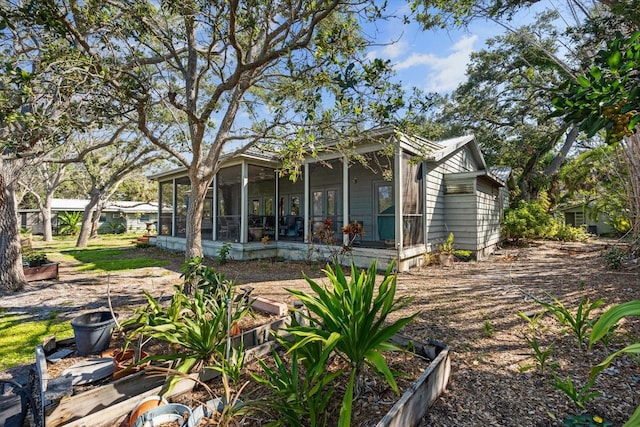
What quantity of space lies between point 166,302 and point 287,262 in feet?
16.1

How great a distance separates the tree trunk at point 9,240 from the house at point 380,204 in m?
4.79

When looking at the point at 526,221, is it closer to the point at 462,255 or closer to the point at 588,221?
the point at 462,255

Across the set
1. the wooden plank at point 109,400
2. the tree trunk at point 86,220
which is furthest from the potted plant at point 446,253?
the tree trunk at point 86,220

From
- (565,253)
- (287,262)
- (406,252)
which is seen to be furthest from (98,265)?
(565,253)

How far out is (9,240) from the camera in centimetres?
660

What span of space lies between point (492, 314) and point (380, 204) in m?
7.09

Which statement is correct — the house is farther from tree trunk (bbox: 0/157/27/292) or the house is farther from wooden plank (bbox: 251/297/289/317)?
tree trunk (bbox: 0/157/27/292)

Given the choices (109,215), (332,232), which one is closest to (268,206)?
(332,232)

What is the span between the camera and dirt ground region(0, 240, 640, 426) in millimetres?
2238

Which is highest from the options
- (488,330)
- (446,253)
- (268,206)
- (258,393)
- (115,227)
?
(268,206)

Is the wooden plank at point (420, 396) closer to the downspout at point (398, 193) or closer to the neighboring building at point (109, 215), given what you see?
the downspout at point (398, 193)

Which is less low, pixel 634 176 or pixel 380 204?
pixel 634 176

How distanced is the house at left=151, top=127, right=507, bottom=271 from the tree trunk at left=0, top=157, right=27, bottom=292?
4790 mm

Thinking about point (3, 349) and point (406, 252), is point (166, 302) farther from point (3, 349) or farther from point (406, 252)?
point (406, 252)
